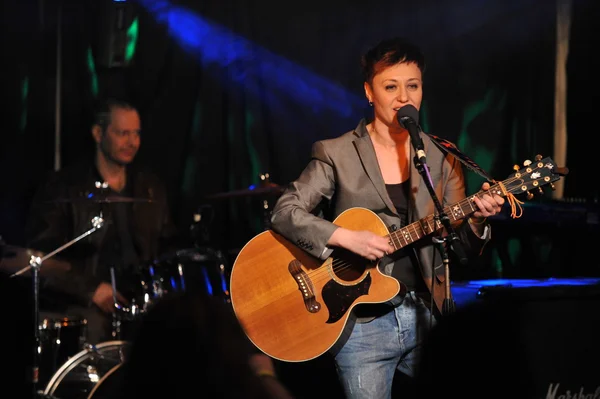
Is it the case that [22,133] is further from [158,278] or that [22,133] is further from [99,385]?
[99,385]

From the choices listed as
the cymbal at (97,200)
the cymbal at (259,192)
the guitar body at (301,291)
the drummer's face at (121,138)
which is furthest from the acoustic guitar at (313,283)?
the drummer's face at (121,138)

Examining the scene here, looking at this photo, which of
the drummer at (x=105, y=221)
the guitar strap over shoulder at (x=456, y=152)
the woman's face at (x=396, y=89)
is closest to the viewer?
the guitar strap over shoulder at (x=456, y=152)

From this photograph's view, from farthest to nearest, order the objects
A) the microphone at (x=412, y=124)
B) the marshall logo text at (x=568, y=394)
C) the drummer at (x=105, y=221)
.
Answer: the drummer at (x=105, y=221), the marshall logo text at (x=568, y=394), the microphone at (x=412, y=124)

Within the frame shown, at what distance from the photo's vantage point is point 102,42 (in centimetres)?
655

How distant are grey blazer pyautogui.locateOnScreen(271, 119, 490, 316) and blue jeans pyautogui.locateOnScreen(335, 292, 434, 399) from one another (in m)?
0.14

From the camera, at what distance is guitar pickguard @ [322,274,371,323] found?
3.93 meters

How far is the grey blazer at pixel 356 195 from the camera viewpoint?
3957mm

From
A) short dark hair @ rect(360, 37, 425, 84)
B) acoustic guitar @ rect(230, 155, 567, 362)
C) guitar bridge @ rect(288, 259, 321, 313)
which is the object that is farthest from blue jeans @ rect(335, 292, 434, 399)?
short dark hair @ rect(360, 37, 425, 84)

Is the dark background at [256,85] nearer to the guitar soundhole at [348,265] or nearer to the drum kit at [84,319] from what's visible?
the drum kit at [84,319]

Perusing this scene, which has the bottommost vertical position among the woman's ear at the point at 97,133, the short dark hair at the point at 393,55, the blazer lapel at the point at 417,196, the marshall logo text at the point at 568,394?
the marshall logo text at the point at 568,394

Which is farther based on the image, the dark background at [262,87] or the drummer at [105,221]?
the dark background at [262,87]

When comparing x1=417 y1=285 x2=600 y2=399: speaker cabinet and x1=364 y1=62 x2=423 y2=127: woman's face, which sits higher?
x1=364 y1=62 x2=423 y2=127: woman's face

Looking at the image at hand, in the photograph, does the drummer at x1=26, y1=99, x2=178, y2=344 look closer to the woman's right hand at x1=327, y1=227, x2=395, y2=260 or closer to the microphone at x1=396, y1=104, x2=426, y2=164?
the woman's right hand at x1=327, y1=227, x2=395, y2=260

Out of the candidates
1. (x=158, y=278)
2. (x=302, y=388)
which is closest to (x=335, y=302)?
(x=302, y=388)
